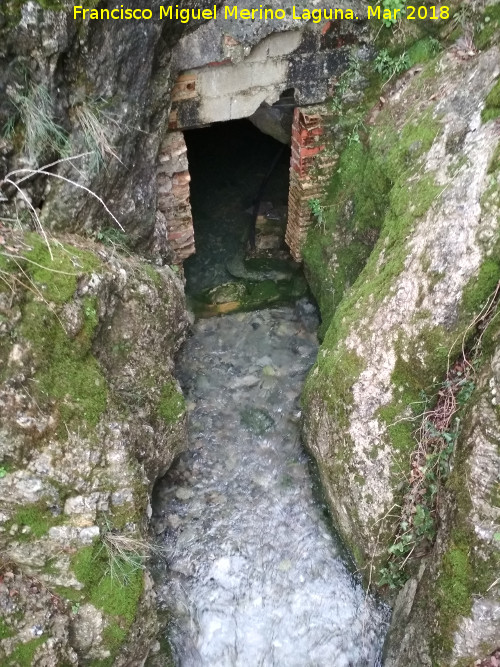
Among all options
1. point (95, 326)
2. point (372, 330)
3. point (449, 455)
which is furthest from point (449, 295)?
point (95, 326)

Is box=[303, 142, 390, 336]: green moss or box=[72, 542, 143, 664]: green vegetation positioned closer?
box=[72, 542, 143, 664]: green vegetation

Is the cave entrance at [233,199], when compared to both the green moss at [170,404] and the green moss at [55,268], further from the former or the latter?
the green moss at [55,268]

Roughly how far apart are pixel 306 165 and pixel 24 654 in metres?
4.44

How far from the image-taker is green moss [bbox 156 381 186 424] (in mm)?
4152

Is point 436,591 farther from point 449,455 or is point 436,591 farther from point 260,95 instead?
point 260,95

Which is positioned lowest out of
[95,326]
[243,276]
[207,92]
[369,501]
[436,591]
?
[436,591]

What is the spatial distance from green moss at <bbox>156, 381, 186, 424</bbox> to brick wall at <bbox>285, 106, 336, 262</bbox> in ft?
7.31

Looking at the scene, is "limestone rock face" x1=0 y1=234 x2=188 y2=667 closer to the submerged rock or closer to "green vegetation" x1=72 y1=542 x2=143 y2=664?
"green vegetation" x1=72 y1=542 x2=143 y2=664

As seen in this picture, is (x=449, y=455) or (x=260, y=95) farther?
(x=260, y=95)

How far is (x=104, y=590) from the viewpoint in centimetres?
327

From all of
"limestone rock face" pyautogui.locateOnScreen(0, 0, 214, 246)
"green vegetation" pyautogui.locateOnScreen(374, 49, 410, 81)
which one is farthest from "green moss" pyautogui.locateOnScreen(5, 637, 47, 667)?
"green vegetation" pyautogui.locateOnScreen(374, 49, 410, 81)

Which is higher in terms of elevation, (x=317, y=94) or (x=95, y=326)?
(x=317, y=94)

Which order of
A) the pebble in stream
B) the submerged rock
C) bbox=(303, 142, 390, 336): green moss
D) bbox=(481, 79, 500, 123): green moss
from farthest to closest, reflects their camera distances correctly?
the submerged rock → bbox=(303, 142, 390, 336): green moss → the pebble in stream → bbox=(481, 79, 500, 123): green moss

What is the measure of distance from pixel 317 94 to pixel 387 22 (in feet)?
2.54
